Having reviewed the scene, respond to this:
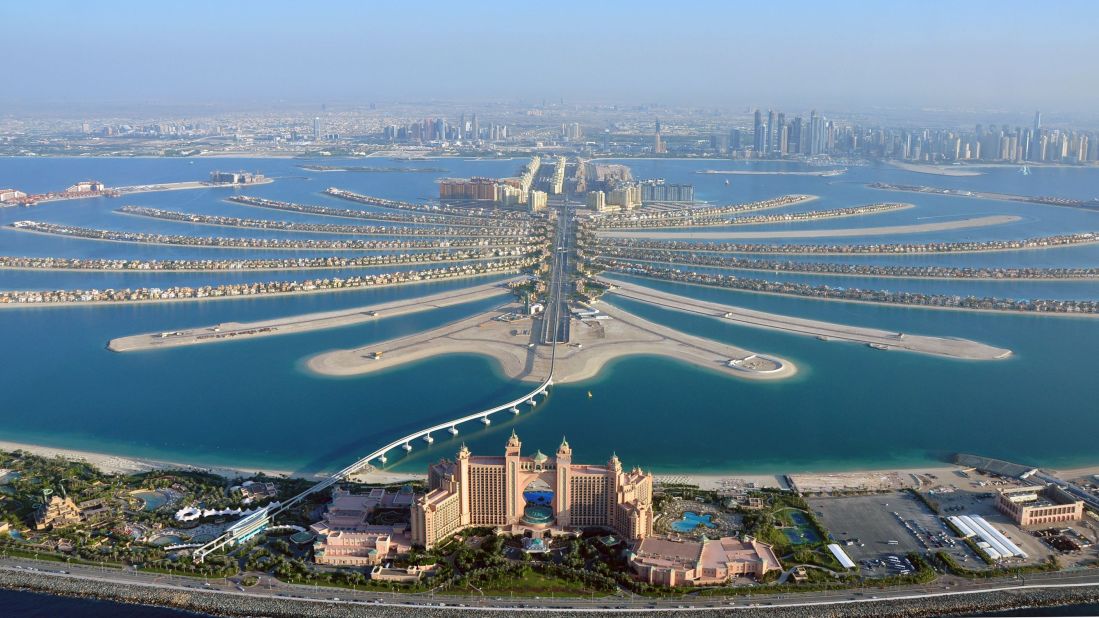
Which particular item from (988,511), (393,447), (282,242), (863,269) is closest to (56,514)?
(393,447)

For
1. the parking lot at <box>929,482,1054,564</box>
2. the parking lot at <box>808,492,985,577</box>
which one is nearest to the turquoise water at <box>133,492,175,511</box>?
the parking lot at <box>808,492,985,577</box>

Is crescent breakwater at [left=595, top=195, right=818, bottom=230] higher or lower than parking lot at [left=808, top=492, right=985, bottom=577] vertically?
higher

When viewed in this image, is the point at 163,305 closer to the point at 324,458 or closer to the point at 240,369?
the point at 240,369

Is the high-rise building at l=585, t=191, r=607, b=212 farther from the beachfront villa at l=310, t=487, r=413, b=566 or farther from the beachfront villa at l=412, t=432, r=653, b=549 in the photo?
the beachfront villa at l=310, t=487, r=413, b=566

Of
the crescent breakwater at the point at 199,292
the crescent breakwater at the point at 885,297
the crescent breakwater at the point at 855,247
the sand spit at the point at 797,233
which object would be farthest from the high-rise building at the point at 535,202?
the crescent breakwater at the point at 199,292

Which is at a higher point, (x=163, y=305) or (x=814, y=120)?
(x=814, y=120)

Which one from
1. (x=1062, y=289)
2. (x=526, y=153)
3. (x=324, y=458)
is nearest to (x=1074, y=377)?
(x=1062, y=289)
